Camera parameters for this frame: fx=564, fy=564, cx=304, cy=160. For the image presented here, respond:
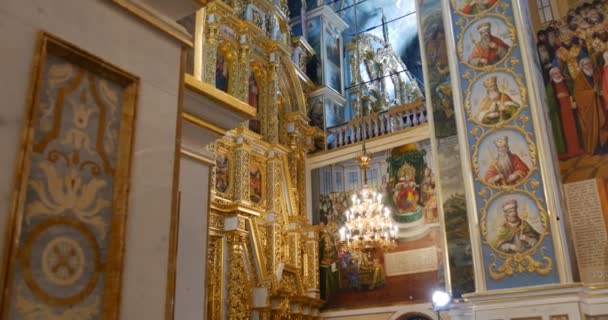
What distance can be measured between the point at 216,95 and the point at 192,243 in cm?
88

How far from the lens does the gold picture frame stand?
1.67 m

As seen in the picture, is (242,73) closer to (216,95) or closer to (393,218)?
(393,218)

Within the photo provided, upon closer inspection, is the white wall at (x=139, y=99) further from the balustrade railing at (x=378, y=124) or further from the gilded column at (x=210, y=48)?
the balustrade railing at (x=378, y=124)

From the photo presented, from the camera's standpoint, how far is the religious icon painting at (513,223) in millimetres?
8742

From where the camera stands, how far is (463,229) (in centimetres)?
943

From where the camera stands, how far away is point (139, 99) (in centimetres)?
217

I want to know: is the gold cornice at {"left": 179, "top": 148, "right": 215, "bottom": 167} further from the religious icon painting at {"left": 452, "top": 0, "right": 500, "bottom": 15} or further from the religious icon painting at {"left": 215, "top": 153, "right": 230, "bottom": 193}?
the religious icon painting at {"left": 215, "top": 153, "right": 230, "bottom": 193}

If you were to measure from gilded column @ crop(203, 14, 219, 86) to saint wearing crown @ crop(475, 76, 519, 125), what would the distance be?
224 inches

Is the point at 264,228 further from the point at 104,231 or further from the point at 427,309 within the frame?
→ the point at 104,231

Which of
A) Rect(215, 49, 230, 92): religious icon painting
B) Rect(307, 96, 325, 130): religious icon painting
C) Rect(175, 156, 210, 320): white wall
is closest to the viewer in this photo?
Rect(175, 156, 210, 320): white wall

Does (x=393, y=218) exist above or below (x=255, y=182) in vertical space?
below

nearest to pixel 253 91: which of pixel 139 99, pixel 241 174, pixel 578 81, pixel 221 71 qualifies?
pixel 221 71

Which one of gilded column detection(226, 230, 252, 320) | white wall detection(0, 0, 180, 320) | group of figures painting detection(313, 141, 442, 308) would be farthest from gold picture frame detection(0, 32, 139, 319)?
group of figures painting detection(313, 141, 442, 308)

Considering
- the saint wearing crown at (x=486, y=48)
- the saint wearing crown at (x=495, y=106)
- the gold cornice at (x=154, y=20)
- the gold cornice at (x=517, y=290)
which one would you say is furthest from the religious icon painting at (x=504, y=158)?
the gold cornice at (x=154, y=20)
